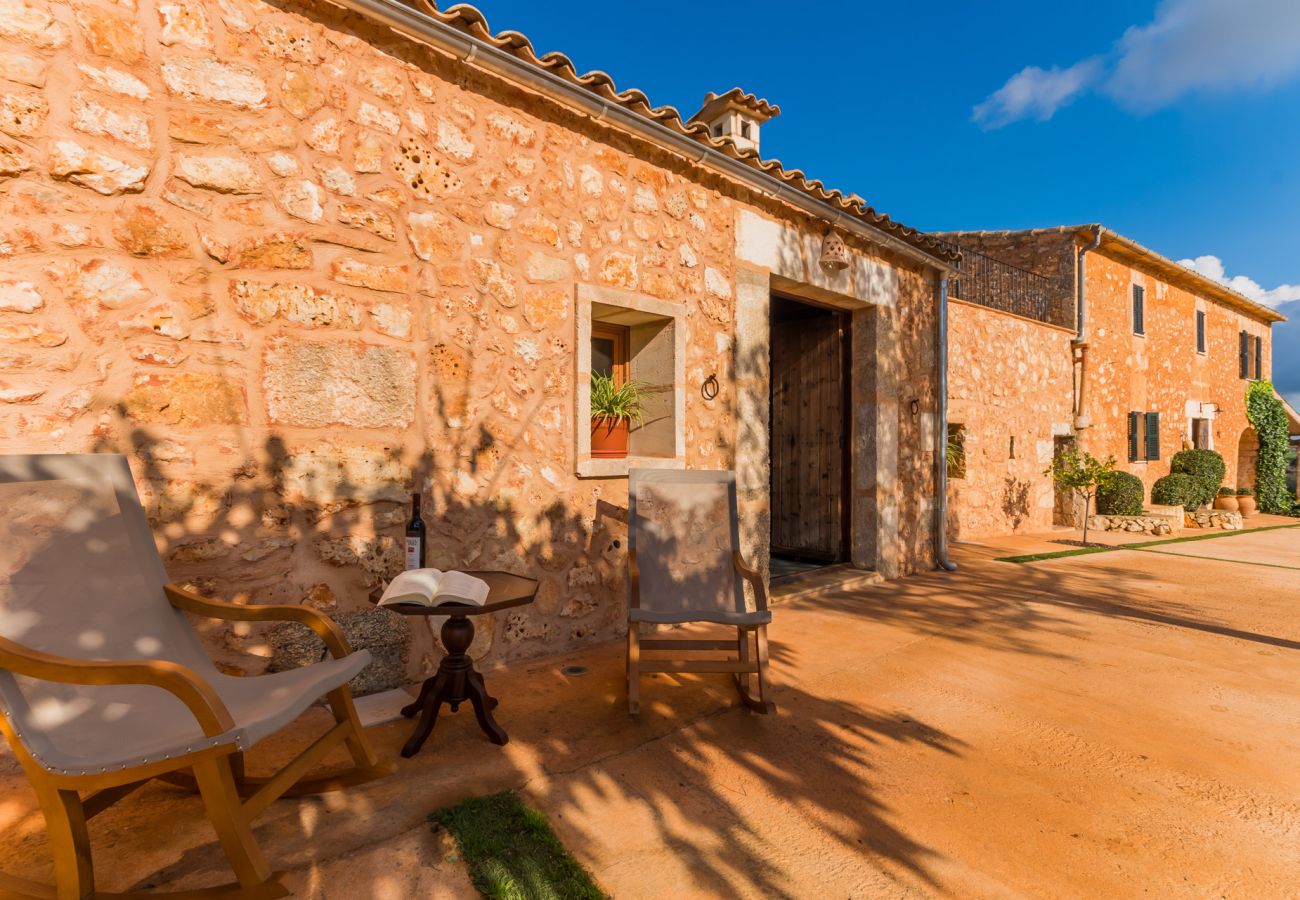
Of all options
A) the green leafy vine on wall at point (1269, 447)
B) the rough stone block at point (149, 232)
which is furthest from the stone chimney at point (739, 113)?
the green leafy vine on wall at point (1269, 447)

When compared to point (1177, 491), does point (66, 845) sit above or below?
below

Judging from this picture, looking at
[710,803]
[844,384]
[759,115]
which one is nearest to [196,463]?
[710,803]

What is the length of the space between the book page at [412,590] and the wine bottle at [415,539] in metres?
0.35

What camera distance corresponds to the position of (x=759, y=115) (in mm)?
5848

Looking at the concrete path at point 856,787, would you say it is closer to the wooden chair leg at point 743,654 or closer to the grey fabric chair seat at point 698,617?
the wooden chair leg at point 743,654

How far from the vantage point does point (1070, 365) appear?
36.0ft

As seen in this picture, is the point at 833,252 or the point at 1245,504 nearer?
the point at 833,252

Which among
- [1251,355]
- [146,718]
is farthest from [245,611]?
[1251,355]

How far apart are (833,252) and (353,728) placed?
4.52m

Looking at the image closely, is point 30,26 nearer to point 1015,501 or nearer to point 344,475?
point 344,475

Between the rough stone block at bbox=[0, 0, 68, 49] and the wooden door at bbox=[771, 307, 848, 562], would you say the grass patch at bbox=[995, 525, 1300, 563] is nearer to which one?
the wooden door at bbox=[771, 307, 848, 562]

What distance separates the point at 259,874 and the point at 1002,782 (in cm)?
235

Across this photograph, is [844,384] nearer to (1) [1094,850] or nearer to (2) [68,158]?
(1) [1094,850]

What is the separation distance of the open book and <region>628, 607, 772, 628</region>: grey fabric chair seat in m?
0.73
